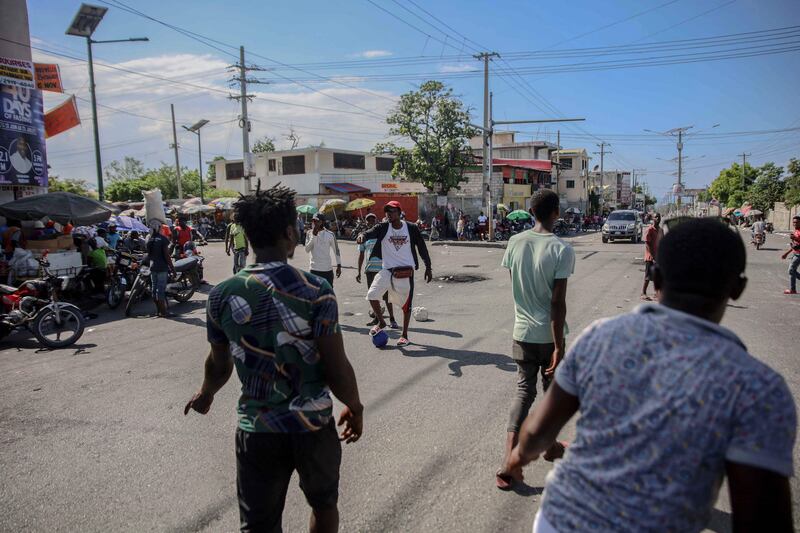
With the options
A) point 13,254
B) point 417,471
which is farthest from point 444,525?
point 13,254

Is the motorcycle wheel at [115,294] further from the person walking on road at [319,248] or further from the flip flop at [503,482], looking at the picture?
the flip flop at [503,482]

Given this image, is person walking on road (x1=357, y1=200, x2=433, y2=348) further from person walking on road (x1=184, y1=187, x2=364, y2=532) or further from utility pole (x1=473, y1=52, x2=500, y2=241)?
utility pole (x1=473, y1=52, x2=500, y2=241)

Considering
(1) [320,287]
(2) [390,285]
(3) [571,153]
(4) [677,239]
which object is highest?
(3) [571,153]

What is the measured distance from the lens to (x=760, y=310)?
31.5 feet

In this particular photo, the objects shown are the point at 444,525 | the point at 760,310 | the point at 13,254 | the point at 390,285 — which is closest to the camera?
the point at 444,525

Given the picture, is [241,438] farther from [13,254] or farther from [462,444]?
[13,254]

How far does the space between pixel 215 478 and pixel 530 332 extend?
2.39 meters

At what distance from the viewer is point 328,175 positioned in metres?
44.2

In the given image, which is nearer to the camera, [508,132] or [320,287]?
[320,287]

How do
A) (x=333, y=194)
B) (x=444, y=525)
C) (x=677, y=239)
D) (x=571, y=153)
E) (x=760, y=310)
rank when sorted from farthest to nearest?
(x=571, y=153), (x=333, y=194), (x=760, y=310), (x=444, y=525), (x=677, y=239)

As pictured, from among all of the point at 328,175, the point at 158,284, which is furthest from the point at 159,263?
the point at 328,175

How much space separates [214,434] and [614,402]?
3.81 metres

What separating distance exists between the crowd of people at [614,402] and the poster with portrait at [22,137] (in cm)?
1339

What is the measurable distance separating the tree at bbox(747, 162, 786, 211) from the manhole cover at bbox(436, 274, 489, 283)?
47.6 m
